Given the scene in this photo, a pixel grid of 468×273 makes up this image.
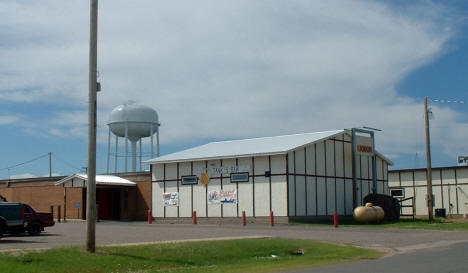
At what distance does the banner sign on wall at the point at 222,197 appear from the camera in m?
43.1

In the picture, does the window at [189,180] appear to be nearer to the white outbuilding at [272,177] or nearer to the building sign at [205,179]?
the white outbuilding at [272,177]

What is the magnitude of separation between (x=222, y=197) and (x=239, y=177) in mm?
2147

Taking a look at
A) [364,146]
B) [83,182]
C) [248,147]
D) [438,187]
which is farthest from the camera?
[438,187]

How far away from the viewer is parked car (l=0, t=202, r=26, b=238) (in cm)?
2492

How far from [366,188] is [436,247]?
2765 centimetres

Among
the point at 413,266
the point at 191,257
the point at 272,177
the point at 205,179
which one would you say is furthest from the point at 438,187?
the point at 413,266

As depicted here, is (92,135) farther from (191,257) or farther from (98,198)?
(98,198)

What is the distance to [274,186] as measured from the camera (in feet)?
134

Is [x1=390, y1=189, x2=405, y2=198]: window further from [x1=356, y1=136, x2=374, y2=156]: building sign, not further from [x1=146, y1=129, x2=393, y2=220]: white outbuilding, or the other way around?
[x1=356, y1=136, x2=374, y2=156]: building sign

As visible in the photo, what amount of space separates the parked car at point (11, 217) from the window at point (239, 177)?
18.8 metres

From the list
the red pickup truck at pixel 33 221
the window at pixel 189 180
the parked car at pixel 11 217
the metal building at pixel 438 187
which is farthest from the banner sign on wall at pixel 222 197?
the parked car at pixel 11 217

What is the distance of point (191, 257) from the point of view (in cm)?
1827

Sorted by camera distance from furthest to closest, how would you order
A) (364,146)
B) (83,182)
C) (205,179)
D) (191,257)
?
(83,182) → (364,146) → (205,179) → (191,257)

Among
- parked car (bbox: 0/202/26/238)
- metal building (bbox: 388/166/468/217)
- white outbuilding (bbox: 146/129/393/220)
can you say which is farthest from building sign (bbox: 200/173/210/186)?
parked car (bbox: 0/202/26/238)
